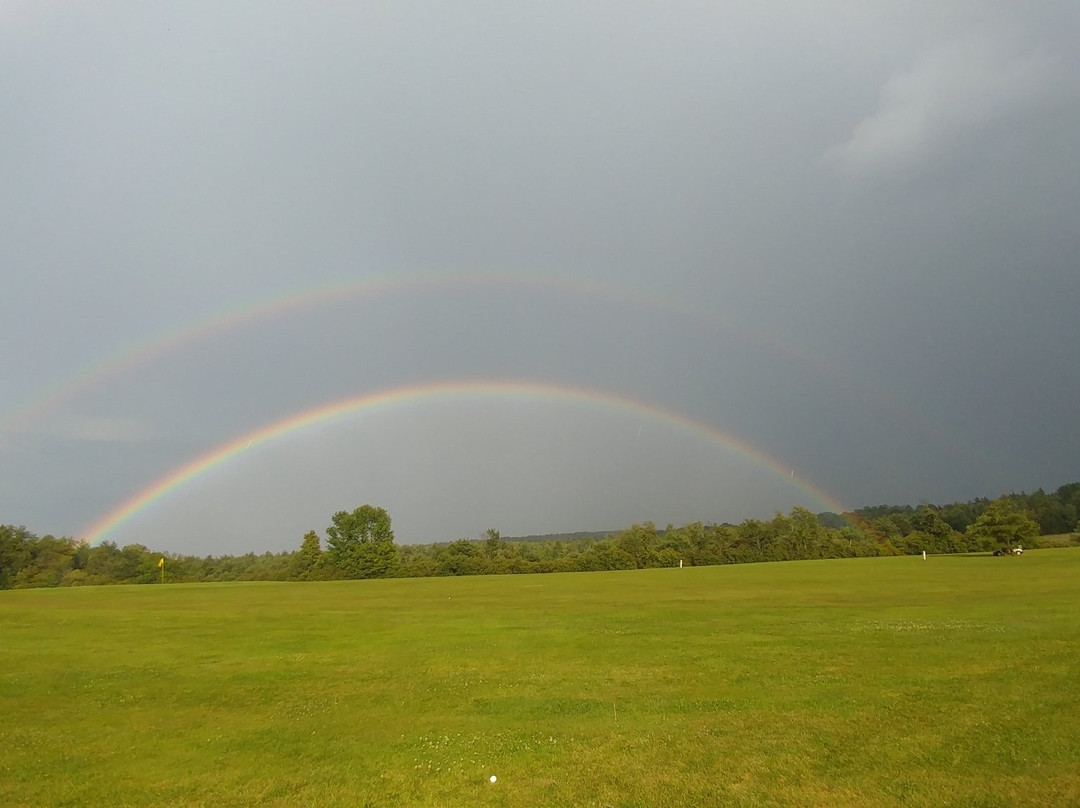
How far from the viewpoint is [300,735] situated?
1238 centimetres

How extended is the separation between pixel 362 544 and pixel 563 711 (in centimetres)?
11178

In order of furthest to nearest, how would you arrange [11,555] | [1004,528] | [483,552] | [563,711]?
[483,552] < [11,555] < [1004,528] < [563,711]

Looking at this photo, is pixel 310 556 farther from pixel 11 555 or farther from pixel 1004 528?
pixel 1004 528

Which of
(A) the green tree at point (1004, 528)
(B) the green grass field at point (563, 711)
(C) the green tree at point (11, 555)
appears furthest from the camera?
(C) the green tree at point (11, 555)

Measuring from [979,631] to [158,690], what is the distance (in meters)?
22.8

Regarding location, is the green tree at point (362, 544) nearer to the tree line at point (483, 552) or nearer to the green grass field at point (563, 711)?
the tree line at point (483, 552)

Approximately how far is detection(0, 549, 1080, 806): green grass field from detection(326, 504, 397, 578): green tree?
9173 centimetres

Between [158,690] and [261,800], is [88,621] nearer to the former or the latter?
[158,690]

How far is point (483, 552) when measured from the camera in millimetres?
125812

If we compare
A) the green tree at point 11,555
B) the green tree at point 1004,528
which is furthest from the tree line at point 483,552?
the green tree at point 1004,528

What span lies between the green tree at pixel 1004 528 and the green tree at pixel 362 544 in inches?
3420

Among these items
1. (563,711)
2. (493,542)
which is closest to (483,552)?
(493,542)

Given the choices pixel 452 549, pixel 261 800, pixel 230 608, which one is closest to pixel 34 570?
pixel 452 549

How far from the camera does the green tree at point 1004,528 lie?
7525 cm
